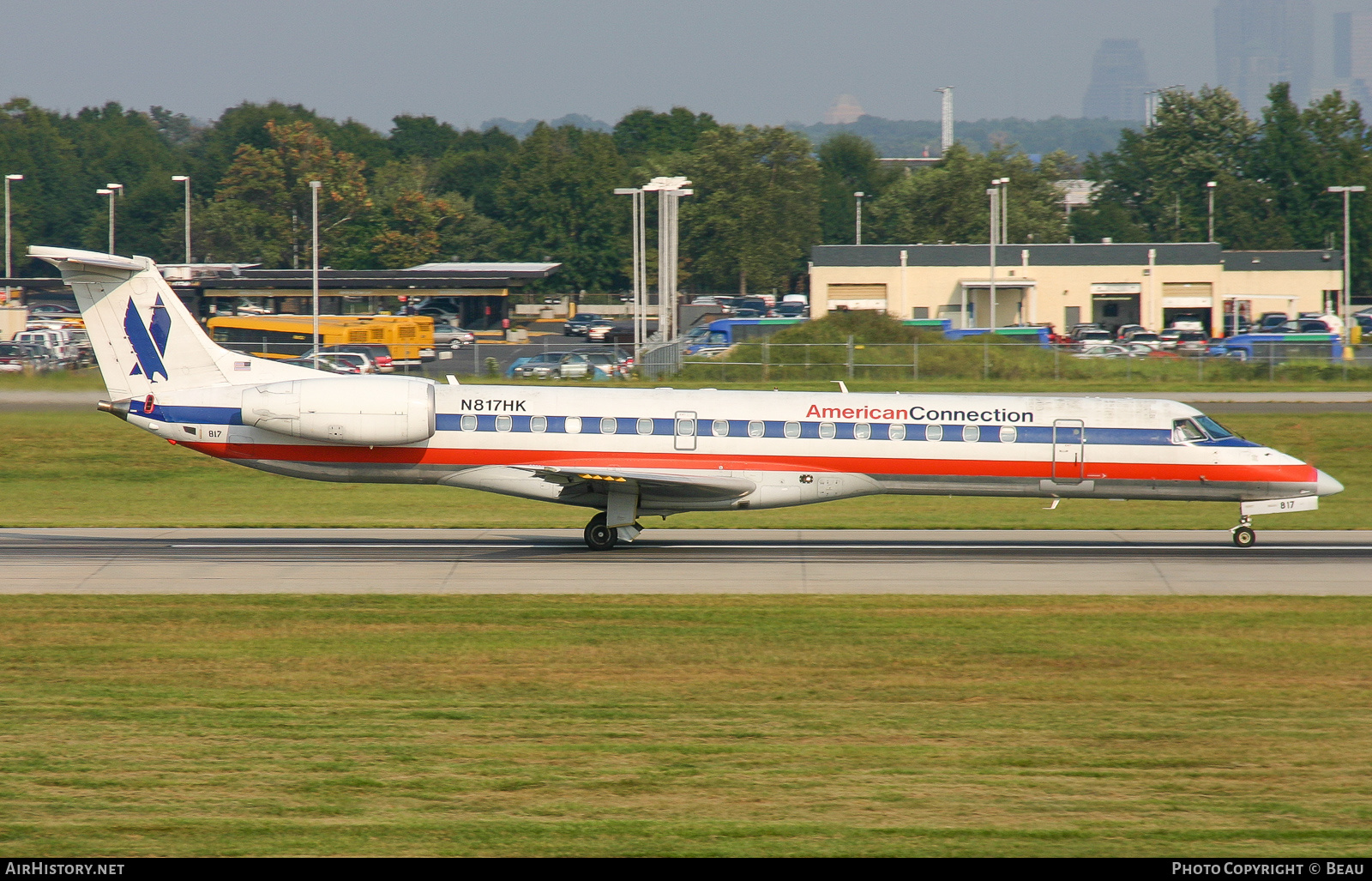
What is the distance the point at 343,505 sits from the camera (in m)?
30.0

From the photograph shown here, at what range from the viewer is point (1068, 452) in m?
22.4

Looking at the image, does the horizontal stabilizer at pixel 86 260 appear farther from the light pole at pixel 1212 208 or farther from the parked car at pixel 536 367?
the light pole at pixel 1212 208

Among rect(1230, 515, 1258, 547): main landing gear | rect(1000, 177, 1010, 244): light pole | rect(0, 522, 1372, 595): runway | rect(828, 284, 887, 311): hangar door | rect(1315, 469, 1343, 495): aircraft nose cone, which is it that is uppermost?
rect(1000, 177, 1010, 244): light pole

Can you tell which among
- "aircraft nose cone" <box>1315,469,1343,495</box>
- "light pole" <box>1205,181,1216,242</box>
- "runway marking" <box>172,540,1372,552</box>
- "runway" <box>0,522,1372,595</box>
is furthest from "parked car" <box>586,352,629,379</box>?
"light pole" <box>1205,181,1216,242</box>

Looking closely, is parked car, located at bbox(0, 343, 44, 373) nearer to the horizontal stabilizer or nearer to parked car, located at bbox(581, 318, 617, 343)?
the horizontal stabilizer

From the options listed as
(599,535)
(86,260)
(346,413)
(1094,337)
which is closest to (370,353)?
(86,260)

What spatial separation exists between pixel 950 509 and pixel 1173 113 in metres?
106

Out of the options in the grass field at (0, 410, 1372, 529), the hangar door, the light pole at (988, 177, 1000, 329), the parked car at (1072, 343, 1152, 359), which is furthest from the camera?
the hangar door

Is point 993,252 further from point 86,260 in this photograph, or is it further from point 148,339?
point 86,260

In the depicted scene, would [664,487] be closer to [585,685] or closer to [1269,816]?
[585,685]

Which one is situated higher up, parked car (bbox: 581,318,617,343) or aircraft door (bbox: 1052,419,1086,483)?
parked car (bbox: 581,318,617,343)

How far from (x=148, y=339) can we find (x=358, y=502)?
29.4 feet

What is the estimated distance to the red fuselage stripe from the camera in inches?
869

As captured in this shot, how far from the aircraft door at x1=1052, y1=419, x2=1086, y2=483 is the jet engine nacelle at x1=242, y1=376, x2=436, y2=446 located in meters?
11.1
